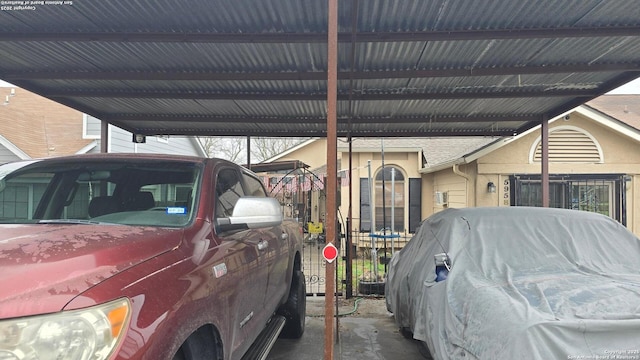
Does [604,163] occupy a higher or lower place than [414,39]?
lower

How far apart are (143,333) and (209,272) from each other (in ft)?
2.31

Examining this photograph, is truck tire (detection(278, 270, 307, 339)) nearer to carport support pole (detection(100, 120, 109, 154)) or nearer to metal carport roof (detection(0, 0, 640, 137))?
metal carport roof (detection(0, 0, 640, 137))

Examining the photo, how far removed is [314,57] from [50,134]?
38.1 feet

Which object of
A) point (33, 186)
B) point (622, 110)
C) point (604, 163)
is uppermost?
point (622, 110)

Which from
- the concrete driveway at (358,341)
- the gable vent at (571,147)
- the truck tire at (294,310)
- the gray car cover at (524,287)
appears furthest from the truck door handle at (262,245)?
the gable vent at (571,147)

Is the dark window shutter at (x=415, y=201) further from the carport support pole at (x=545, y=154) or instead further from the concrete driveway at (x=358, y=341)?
the concrete driveway at (x=358, y=341)

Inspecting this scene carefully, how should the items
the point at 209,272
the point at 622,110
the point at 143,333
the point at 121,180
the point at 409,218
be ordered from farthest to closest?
1. the point at 622,110
2. the point at 409,218
3. the point at 121,180
4. the point at 209,272
5. the point at 143,333

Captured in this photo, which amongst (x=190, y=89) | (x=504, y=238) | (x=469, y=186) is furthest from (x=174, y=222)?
(x=469, y=186)

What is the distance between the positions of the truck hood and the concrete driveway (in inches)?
124

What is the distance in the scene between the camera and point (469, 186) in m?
11.7

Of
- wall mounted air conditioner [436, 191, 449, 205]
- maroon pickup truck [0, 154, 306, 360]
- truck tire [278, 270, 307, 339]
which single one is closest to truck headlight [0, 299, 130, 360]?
maroon pickup truck [0, 154, 306, 360]

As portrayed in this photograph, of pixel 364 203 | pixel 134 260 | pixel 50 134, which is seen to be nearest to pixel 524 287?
pixel 134 260

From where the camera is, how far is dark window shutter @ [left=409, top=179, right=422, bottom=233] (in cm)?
1399

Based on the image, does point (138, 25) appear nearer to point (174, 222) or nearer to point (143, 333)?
point (174, 222)
